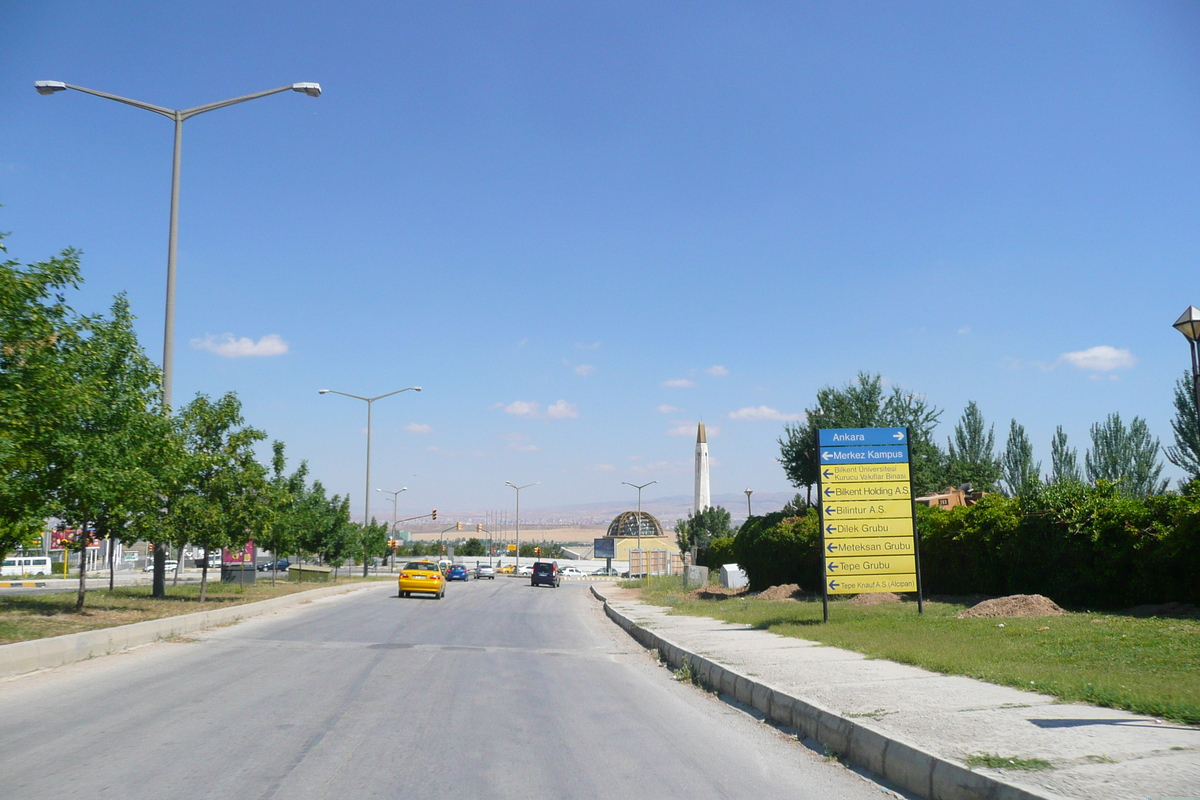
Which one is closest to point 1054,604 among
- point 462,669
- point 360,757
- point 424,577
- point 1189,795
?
point 462,669

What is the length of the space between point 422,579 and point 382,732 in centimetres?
2820

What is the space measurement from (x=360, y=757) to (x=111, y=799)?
1.91 m

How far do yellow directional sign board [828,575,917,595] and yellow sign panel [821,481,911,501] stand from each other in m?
1.69

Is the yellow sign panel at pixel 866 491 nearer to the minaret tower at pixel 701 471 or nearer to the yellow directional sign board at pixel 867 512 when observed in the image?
the yellow directional sign board at pixel 867 512

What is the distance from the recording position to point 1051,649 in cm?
1154

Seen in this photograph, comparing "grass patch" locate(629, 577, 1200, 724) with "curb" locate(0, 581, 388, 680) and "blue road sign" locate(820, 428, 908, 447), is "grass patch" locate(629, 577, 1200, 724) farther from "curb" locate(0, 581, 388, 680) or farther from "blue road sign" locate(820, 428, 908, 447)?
"curb" locate(0, 581, 388, 680)

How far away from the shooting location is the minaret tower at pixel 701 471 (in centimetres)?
11812

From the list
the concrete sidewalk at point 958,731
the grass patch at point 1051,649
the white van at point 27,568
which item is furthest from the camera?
the white van at point 27,568

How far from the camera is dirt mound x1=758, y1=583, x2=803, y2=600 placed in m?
27.2

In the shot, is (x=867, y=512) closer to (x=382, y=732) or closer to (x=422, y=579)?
(x=382, y=732)

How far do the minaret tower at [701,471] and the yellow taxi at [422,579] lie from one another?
81.4m

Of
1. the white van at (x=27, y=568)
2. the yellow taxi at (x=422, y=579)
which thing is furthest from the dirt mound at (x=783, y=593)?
the white van at (x=27, y=568)

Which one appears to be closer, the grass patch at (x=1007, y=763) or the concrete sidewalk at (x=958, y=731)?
the concrete sidewalk at (x=958, y=731)

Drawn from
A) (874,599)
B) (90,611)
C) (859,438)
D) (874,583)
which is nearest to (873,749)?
(874,583)
